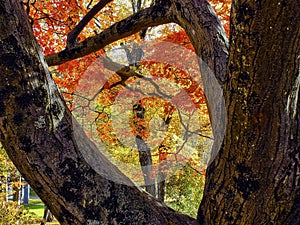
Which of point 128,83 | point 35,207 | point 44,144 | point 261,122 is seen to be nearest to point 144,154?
point 128,83

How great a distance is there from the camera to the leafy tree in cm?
112

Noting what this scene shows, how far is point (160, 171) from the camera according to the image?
9.73 metres

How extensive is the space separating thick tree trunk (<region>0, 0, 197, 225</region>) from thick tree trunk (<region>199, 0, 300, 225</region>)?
41cm

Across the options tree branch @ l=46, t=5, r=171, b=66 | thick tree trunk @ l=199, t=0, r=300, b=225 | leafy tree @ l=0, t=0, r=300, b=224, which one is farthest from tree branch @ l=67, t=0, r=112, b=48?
thick tree trunk @ l=199, t=0, r=300, b=225

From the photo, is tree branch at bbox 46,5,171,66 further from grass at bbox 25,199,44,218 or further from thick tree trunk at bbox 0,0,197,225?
grass at bbox 25,199,44,218

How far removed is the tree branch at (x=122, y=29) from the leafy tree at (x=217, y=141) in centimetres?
130

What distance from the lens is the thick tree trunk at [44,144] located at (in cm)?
131

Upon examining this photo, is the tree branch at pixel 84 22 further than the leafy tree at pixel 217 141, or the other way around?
the tree branch at pixel 84 22

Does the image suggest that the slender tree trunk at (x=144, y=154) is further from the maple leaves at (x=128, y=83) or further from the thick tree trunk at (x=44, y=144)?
the thick tree trunk at (x=44, y=144)

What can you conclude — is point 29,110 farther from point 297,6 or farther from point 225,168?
point 297,6

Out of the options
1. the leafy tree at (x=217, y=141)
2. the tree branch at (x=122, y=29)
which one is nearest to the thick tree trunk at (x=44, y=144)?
the leafy tree at (x=217, y=141)

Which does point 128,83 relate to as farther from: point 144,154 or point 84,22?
point 84,22

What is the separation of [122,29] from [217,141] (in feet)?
5.46

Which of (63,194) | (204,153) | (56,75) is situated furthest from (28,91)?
(204,153)
